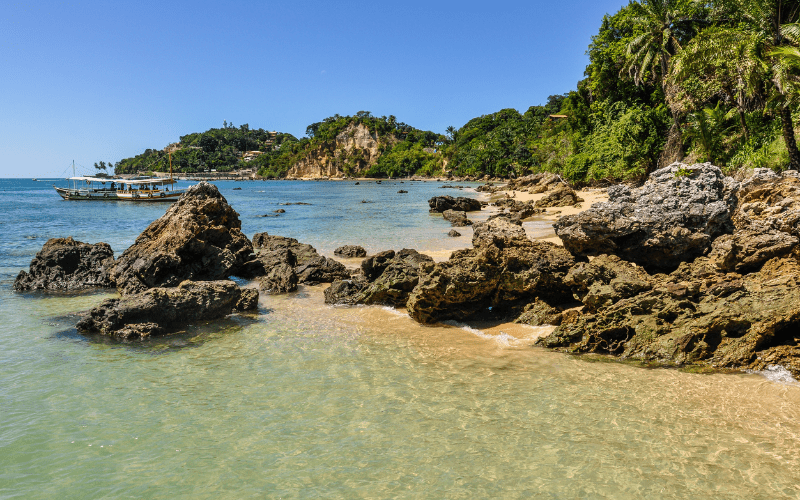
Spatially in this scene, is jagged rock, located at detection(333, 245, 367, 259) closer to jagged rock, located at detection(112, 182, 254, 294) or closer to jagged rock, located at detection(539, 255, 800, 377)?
jagged rock, located at detection(112, 182, 254, 294)

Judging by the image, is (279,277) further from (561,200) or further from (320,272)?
(561,200)

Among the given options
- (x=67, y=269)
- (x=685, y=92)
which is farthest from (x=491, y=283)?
(x=685, y=92)

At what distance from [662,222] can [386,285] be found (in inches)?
227

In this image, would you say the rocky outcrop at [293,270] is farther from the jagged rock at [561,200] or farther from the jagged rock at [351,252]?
the jagged rock at [561,200]

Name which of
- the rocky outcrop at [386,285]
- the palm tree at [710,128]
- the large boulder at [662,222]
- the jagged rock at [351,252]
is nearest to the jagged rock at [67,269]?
the rocky outcrop at [386,285]

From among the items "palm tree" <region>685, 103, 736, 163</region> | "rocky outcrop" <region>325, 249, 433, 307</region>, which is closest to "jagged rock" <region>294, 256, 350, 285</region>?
"rocky outcrop" <region>325, 249, 433, 307</region>

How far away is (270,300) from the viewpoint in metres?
10.9

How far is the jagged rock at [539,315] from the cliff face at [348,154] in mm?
159177

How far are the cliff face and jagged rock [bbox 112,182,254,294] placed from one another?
15319 centimetres

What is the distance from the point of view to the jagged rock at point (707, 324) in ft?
19.7

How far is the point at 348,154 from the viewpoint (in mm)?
167000

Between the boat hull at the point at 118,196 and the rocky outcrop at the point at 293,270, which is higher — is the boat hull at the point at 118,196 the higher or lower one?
the higher one

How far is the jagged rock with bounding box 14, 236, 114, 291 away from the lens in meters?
11.9

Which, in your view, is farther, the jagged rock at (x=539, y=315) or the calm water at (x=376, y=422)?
the jagged rock at (x=539, y=315)
